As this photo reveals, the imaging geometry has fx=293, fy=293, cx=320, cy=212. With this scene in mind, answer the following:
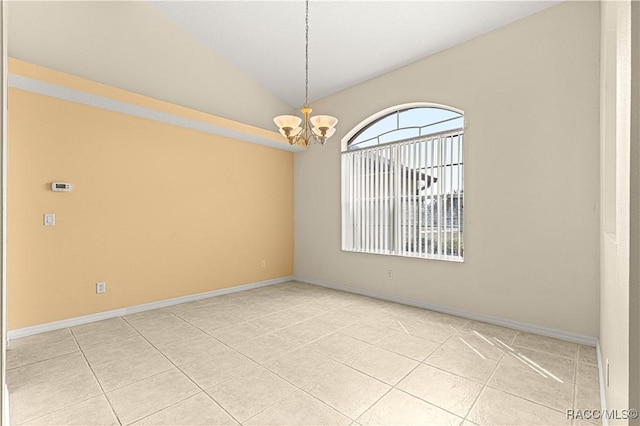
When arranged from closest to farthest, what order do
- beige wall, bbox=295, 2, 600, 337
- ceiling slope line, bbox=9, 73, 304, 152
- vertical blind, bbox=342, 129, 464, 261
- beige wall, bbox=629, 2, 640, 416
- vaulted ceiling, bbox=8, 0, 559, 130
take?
beige wall, bbox=629, 2, 640, 416 < beige wall, bbox=295, 2, 600, 337 < ceiling slope line, bbox=9, 73, 304, 152 < vaulted ceiling, bbox=8, 0, 559, 130 < vertical blind, bbox=342, 129, 464, 261

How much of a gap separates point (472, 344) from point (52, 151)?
16.2 feet

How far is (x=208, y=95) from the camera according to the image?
4.58 meters

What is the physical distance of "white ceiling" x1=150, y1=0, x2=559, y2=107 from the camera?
11.0ft

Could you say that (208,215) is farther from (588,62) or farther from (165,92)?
(588,62)

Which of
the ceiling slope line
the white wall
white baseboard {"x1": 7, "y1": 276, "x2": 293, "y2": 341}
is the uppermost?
the white wall

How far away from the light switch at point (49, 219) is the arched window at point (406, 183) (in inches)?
152

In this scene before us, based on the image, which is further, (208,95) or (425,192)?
(208,95)

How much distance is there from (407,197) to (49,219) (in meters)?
4.46

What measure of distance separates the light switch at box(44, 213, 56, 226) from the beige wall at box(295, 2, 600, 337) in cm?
441

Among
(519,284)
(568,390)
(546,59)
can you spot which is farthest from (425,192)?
(568,390)

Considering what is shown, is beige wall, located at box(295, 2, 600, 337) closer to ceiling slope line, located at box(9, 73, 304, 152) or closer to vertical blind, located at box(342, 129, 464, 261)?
vertical blind, located at box(342, 129, 464, 261)

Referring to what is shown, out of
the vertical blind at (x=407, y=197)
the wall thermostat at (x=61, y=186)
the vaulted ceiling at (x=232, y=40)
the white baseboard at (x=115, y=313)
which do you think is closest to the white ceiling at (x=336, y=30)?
the vaulted ceiling at (x=232, y=40)

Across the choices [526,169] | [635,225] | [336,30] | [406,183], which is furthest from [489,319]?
[336,30]

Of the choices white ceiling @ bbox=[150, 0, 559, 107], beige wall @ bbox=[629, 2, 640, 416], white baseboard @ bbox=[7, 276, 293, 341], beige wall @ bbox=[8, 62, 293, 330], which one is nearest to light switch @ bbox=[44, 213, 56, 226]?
beige wall @ bbox=[8, 62, 293, 330]
